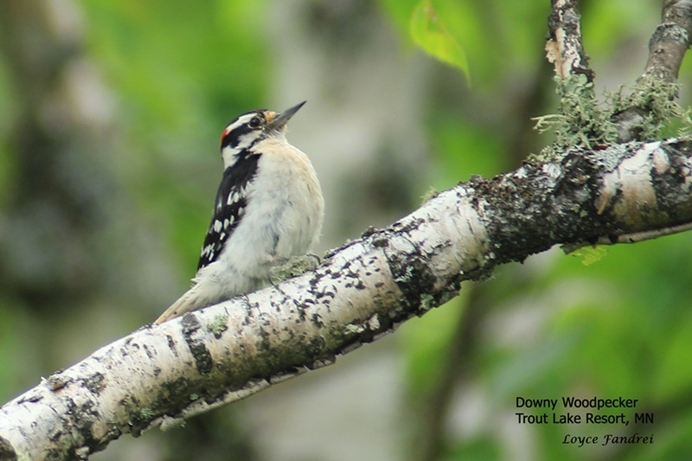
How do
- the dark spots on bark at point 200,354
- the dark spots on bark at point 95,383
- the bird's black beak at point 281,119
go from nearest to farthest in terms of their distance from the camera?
1. the dark spots on bark at point 95,383
2. the dark spots on bark at point 200,354
3. the bird's black beak at point 281,119

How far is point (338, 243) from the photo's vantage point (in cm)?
608

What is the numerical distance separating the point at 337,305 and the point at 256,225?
6.77 ft

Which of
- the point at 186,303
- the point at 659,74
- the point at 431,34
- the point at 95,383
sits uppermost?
the point at 431,34

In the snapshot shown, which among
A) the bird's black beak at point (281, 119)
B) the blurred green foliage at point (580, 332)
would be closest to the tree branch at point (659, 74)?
the blurred green foliage at point (580, 332)

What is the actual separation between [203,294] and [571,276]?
2333 mm

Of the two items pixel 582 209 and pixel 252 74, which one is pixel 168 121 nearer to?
pixel 252 74

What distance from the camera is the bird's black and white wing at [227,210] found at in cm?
507

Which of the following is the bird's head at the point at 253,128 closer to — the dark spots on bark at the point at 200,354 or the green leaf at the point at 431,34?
the green leaf at the point at 431,34

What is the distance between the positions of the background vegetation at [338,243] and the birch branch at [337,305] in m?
2.04

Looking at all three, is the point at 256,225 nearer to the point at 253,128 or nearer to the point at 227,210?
the point at 227,210

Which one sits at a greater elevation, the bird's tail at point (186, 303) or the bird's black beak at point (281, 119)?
the bird's black beak at point (281, 119)

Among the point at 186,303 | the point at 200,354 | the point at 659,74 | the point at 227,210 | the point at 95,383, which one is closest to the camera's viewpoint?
the point at 95,383

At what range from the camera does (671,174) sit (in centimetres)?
267

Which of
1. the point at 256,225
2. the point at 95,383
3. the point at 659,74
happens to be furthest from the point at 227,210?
the point at 659,74
